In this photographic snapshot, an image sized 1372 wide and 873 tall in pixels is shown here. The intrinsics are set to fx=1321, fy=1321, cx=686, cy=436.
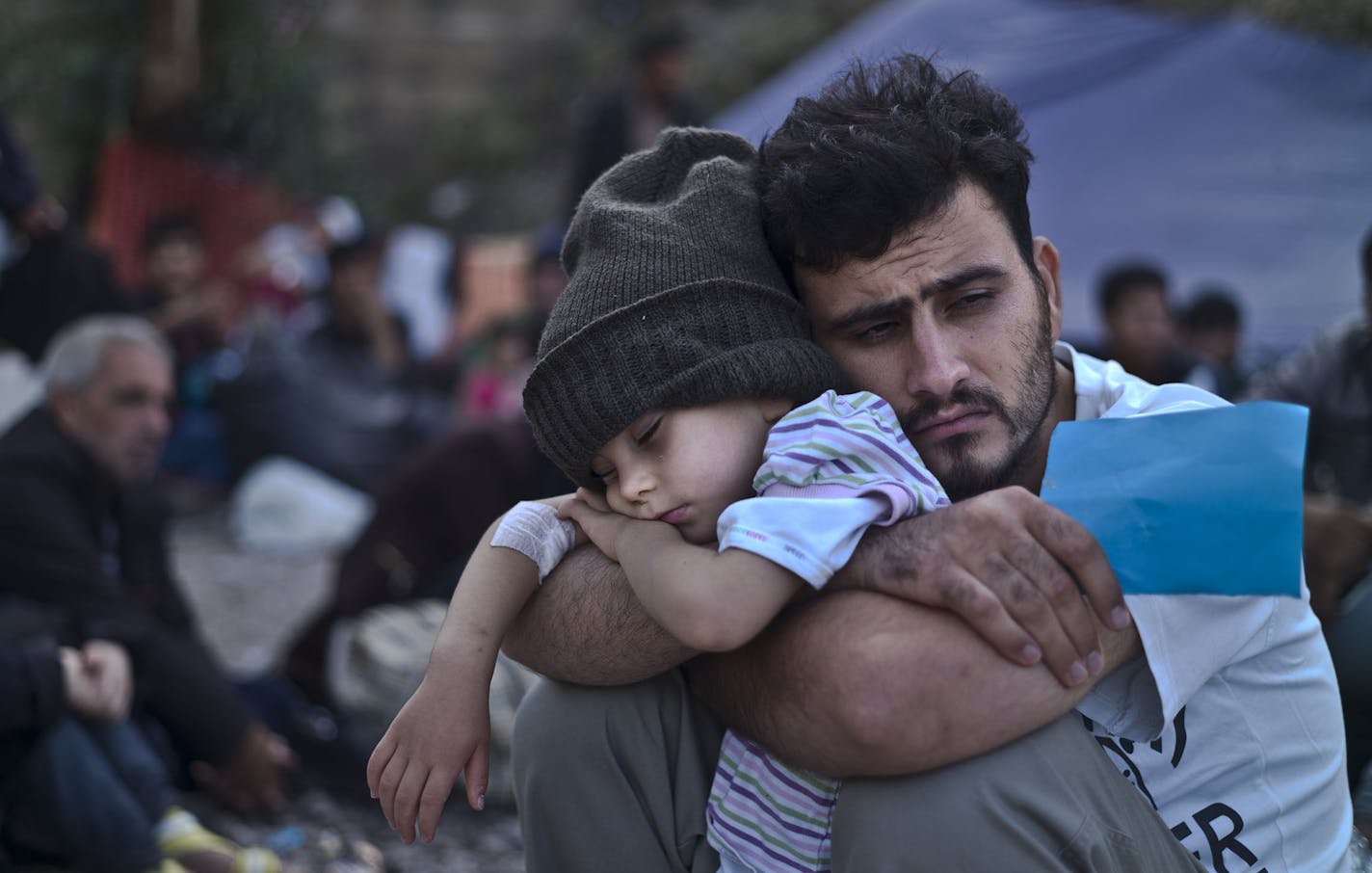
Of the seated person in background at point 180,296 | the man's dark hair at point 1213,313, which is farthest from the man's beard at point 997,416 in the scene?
the seated person in background at point 180,296

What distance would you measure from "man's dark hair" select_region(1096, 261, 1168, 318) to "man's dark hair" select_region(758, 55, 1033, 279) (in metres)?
4.18

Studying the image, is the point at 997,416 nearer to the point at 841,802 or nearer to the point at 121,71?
the point at 841,802

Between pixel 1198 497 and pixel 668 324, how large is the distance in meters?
0.74

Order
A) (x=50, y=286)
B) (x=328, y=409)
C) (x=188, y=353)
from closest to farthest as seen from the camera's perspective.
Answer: (x=50, y=286) < (x=328, y=409) < (x=188, y=353)

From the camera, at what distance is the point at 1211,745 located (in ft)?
5.85

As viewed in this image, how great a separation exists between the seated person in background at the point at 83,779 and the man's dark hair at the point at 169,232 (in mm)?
4310

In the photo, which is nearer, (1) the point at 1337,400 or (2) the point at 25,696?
(2) the point at 25,696

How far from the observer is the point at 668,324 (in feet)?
6.17

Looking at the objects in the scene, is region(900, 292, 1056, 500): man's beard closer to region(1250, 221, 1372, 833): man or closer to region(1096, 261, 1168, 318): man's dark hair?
region(1250, 221, 1372, 833): man

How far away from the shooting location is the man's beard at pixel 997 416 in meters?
1.92

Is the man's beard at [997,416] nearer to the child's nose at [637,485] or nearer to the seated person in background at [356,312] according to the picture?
the child's nose at [637,485]

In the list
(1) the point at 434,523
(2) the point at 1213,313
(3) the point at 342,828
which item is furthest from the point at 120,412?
(2) the point at 1213,313

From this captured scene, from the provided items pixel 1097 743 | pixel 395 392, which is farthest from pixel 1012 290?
pixel 395 392

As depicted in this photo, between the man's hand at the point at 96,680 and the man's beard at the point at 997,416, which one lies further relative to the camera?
the man's hand at the point at 96,680
